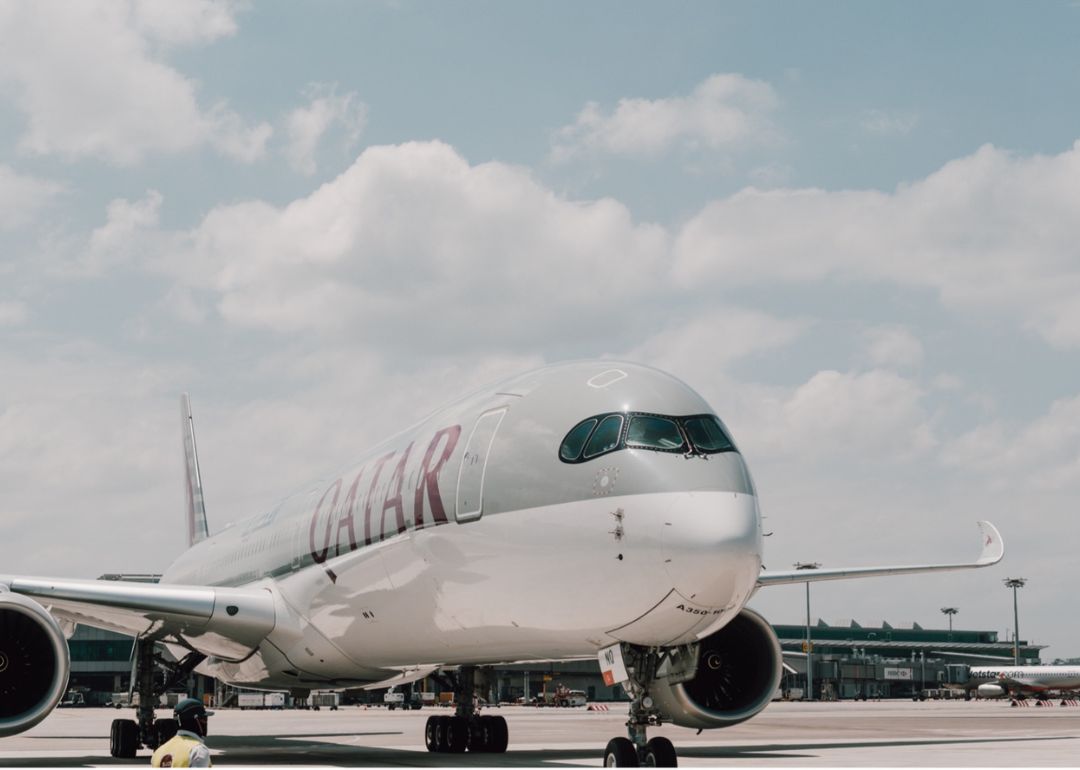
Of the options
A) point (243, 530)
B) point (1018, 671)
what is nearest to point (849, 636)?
point (1018, 671)

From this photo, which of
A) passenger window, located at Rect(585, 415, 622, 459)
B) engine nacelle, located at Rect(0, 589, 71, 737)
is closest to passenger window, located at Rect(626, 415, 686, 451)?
passenger window, located at Rect(585, 415, 622, 459)

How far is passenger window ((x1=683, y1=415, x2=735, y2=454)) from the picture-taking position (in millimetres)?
11453

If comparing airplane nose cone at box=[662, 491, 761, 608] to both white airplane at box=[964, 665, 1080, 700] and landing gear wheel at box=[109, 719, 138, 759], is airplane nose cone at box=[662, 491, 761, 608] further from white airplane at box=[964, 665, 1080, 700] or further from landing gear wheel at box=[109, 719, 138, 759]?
white airplane at box=[964, 665, 1080, 700]

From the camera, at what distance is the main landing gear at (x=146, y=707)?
766 inches

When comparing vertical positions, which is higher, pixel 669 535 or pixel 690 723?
pixel 669 535

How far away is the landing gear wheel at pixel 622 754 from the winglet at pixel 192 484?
2235cm

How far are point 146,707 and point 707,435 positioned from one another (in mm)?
12467

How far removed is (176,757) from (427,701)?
75.9 meters

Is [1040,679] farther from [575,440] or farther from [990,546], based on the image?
[575,440]

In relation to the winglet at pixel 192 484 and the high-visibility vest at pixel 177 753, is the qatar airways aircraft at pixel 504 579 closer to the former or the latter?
the high-visibility vest at pixel 177 753

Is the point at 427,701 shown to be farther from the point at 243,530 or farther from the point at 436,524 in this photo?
the point at 436,524

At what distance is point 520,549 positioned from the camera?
1188 cm

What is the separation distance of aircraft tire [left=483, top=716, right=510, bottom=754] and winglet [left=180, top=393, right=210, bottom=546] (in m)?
14.7

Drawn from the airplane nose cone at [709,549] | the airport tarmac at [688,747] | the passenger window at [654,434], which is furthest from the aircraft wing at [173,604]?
the airplane nose cone at [709,549]
